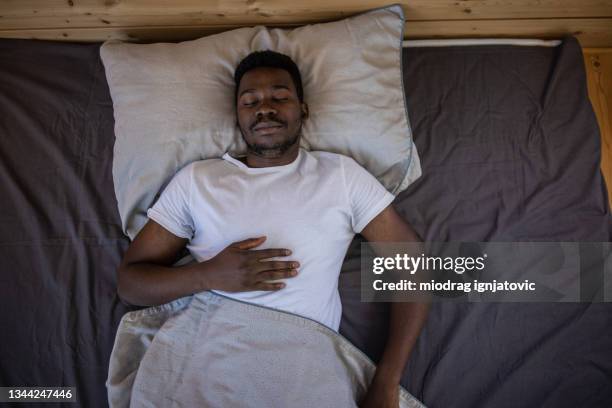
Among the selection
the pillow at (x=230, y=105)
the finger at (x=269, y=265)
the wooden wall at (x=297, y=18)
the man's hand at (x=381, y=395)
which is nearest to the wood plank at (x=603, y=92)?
the wooden wall at (x=297, y=18)

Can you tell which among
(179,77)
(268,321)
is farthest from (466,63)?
(268,321)

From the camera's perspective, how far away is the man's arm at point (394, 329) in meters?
1.09

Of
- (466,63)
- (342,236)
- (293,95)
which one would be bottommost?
(342,236)

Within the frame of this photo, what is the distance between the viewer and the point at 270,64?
1251mm

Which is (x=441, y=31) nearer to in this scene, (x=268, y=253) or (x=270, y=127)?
(x=270, y=127)

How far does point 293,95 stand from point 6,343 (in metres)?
1.02

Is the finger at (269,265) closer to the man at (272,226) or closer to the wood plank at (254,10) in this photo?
the man at (272,226)

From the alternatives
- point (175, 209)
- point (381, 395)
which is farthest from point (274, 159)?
point (381, 395)

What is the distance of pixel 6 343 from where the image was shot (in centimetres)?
121

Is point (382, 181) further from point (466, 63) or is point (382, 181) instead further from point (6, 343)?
point (6, 343)

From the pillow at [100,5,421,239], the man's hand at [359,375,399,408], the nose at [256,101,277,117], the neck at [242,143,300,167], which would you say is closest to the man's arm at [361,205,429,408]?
the man's hand at [359,375,399,408]

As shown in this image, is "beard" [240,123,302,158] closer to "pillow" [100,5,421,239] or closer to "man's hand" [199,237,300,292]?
"pillow" [100,5,421,239]

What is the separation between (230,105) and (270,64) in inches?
6.9

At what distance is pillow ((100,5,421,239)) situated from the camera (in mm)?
1285
